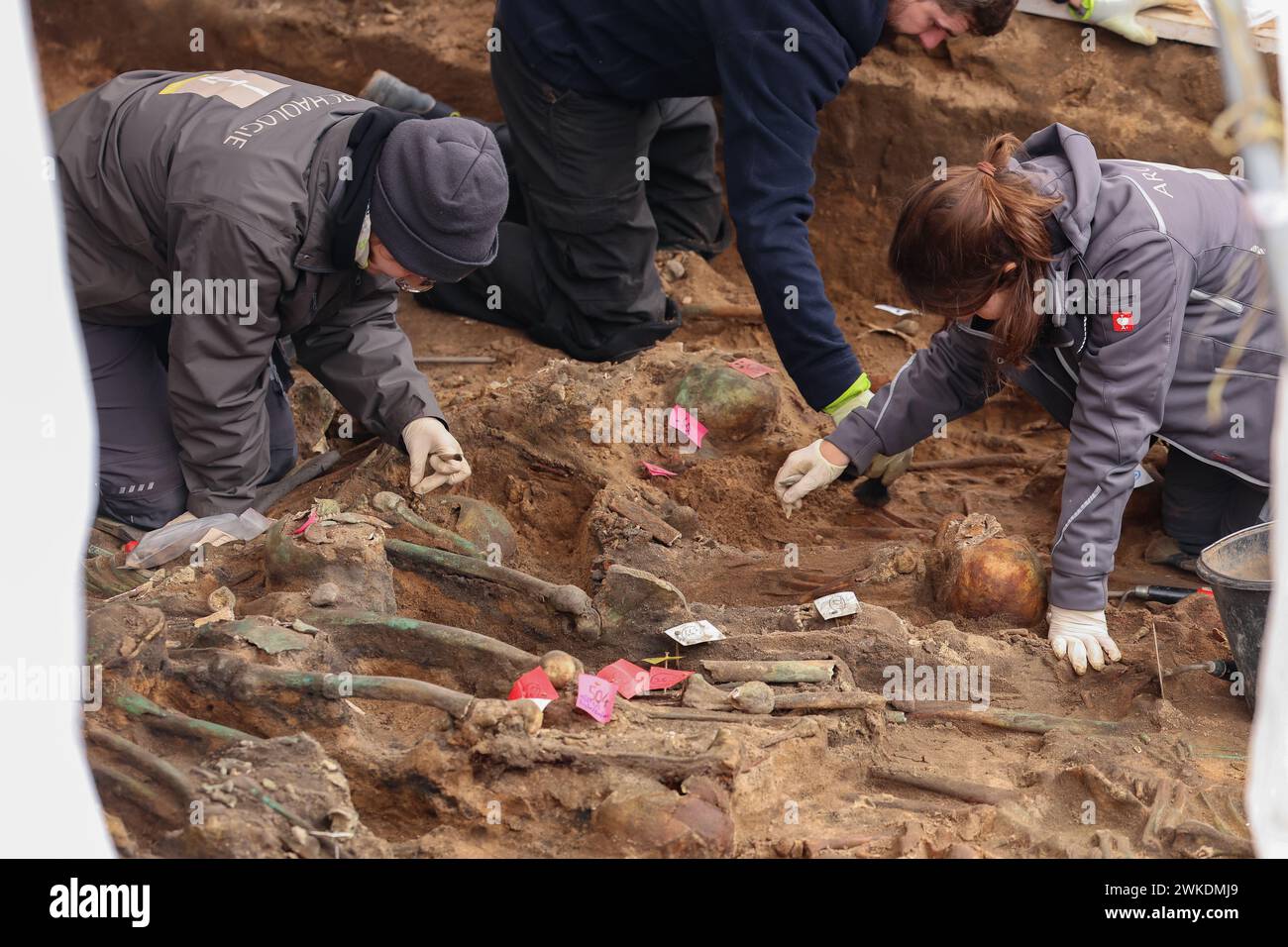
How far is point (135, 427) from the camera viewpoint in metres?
3.95

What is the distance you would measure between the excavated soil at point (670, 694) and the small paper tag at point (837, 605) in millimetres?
49

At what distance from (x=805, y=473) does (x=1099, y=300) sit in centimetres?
102

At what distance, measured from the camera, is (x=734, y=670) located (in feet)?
9.61

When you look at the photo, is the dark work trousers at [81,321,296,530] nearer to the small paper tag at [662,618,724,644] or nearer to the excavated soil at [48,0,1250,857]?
the excavated soil at [48,0,1250,857]

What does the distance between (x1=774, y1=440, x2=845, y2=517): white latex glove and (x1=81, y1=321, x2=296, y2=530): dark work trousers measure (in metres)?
1.71

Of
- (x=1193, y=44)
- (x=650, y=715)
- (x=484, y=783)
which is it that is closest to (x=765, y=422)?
(x=650, y=715)

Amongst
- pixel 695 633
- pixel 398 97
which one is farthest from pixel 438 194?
pixel 398 97

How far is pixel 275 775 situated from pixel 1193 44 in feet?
16.8

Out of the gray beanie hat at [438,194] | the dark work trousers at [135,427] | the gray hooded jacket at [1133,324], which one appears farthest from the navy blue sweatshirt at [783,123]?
the dark work trousers at [135,427]

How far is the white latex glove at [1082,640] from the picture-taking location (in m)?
3.09

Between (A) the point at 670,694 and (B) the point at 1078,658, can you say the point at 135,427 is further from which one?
(B) the point at 1078,658

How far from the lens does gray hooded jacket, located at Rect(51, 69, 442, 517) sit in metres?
3.22

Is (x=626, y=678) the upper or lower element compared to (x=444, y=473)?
lower

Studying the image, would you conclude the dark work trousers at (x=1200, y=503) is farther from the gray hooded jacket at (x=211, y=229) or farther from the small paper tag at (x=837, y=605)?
the gray hooded jacket at (x=211, y=229)
